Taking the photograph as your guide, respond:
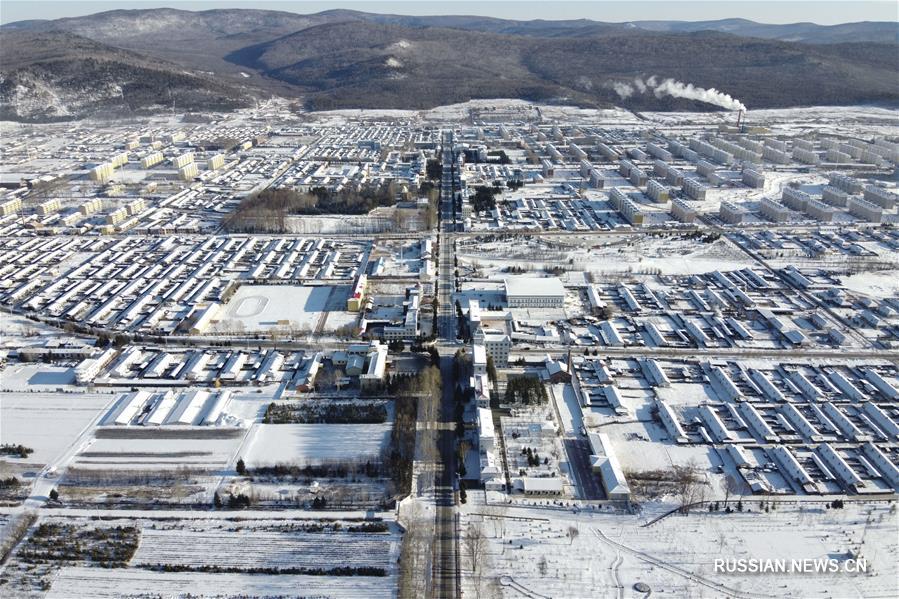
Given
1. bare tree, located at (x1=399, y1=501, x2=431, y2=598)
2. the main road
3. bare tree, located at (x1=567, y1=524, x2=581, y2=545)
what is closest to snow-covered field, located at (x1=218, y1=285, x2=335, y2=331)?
the main road

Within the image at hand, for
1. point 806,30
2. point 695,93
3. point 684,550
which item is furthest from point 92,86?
point 806,30

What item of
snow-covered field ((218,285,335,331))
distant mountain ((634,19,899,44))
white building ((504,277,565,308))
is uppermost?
distant mountain ((634,19,899,44))

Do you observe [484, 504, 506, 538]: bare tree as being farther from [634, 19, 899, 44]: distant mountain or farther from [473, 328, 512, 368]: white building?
[634, 19, 899, 44]: distant mountain

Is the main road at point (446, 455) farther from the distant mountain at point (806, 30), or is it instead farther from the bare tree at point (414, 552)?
the distant mountain at point (806, 30)

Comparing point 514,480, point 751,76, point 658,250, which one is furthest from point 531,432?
point 751,76

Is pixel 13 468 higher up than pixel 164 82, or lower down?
lower down

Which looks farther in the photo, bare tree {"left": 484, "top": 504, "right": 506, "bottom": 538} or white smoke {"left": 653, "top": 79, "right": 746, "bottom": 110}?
white smoke {"left": 653, "top": 79, "right": 746, "bottom": 110}

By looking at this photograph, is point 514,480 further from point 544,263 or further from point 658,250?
point 658,250
